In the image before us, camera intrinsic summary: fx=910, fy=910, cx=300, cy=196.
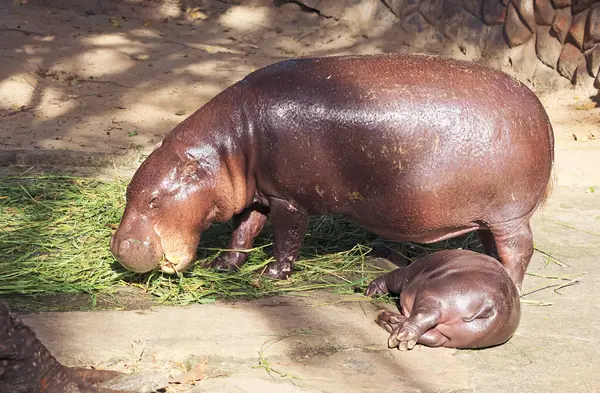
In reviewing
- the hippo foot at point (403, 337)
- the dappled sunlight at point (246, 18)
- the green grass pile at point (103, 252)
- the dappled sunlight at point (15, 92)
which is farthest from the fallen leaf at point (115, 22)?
the hippo foot at point (403, 337)

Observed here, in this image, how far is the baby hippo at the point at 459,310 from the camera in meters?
4.19

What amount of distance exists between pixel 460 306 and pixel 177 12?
8.45 m

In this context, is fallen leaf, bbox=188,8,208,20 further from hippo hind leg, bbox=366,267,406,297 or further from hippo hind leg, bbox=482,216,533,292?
hippo hind leg, bbox=482,216,533,292

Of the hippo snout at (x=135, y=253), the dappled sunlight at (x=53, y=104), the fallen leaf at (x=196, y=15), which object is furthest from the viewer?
the fallen leaf at (x=196, y=15)

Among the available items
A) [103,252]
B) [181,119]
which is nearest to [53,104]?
[181,119]

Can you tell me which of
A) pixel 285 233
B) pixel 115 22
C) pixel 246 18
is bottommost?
pixel 246 18

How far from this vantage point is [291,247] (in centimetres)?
495

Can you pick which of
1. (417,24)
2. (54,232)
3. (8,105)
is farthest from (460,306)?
(417,24)

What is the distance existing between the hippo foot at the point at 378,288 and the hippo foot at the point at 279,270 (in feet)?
1.53

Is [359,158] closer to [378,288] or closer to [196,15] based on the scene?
[378,288]

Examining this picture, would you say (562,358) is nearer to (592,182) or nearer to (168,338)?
Answer: (168,338)

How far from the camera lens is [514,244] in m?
4.63

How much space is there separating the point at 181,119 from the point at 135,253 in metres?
4.08

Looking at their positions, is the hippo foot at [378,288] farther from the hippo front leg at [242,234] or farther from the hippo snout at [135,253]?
the hippo snout at [135,253]
